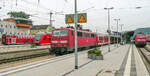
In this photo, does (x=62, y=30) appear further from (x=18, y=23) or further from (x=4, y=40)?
(x=18, y=23)

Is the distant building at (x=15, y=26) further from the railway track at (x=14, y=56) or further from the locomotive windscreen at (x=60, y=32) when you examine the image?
the locomotive windscreen at (x=60, y=32)

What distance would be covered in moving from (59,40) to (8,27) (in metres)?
42.6

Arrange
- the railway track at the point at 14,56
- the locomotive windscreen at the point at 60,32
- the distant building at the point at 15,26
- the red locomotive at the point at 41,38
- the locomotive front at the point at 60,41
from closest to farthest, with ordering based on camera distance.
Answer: the railway track at the point at 14,56 < the locomotive front at the point at 60,41 < the locomotive windscreen at the point at 60,32 < the red locomotive at the point at 41,38 < the distant building at the point at 15,26

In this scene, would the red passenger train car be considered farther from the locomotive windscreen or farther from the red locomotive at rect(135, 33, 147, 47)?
the red locomotive at rect(135, 33, 147, 47)

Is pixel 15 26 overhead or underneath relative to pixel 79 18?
overhead

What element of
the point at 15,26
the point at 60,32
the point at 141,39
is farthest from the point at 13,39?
the point at 141,39

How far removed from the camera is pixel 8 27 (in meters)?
54.5

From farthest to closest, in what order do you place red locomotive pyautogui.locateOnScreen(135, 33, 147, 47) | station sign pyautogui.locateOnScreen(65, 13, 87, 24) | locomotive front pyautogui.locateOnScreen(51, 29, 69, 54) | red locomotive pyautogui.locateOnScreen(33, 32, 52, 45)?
1. red locomotive pyautogui.locateOnScreen(33, 32, 52, 45)
2. red locomotive pyautogui.locateOnScreen(135, 33, 147, 47)
3. locomotive front pyautogui.locateOnScreen(51, 29, 69, 54)
4. station sign pyautogui.locateOnScreen(65, 13, 87, 24)

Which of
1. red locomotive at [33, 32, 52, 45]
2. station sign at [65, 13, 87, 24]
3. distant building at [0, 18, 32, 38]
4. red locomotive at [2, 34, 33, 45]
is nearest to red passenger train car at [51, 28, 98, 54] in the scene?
station sign at [65, 13, 87, 24]

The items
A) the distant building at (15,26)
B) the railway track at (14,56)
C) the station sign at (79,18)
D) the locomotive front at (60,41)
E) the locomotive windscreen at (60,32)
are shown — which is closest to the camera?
the station sign at (79,18)

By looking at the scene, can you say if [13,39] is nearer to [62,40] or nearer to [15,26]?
[62,40]

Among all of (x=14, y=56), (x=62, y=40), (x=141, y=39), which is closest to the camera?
(x=14, y=56)

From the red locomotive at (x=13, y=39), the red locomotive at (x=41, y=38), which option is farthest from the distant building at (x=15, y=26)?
the red locomotive at (x=41, y=38)

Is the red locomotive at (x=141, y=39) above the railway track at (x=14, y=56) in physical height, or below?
above
